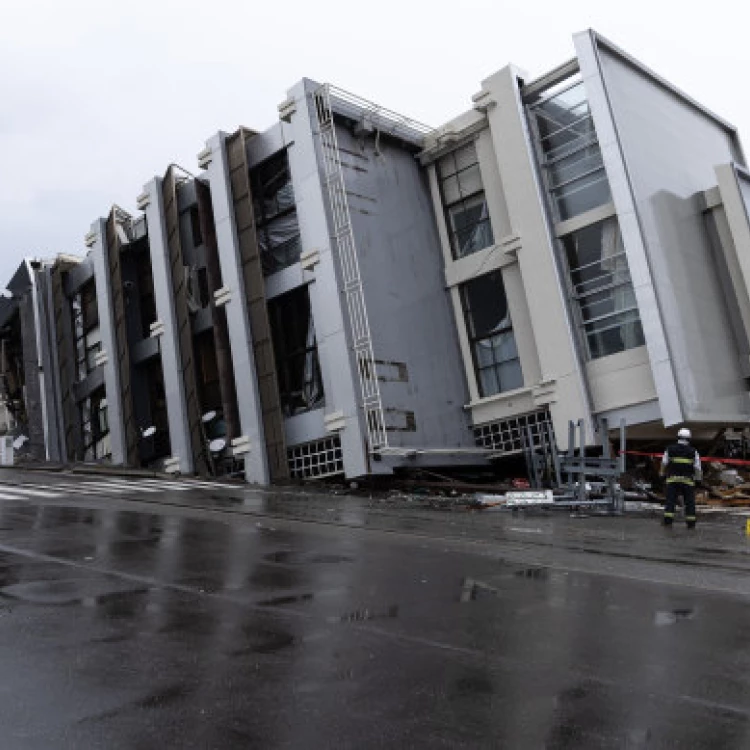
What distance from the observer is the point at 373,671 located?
5027 mm

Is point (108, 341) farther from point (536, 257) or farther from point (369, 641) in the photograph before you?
point (369, 641)

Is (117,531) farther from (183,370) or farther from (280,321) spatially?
(183,370)

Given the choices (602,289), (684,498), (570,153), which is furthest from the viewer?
(570,153)

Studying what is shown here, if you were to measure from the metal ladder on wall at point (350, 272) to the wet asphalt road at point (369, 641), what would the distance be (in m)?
8.80

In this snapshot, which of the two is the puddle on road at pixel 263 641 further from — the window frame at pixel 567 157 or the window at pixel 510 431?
the window frame at pixel 567 157

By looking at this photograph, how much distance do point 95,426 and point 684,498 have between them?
24158 mm

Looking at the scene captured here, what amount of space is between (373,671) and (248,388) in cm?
1795

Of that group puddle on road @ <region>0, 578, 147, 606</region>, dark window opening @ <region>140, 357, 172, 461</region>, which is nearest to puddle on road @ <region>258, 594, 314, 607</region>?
puddle on road @ <region>0, 578, 147, 606</region>

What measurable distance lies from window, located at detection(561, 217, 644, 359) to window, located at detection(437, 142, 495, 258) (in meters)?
2.90

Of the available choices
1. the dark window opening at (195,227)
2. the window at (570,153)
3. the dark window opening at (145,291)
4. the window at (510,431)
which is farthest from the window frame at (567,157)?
the dark window opening at (145,291)

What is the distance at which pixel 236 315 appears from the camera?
2298 centimetres

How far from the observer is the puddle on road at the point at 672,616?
21.0 feet

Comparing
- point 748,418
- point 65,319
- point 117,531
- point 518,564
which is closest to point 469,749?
point 518,564

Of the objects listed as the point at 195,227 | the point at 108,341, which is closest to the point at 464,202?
the point at 195,227
